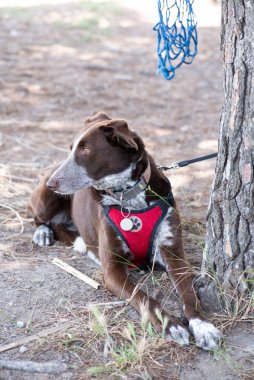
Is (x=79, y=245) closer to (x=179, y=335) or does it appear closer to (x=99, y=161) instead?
(x=99, y=161)

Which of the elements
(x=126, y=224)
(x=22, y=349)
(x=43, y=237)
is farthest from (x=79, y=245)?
(x=22, y=349)

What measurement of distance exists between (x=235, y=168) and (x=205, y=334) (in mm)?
926

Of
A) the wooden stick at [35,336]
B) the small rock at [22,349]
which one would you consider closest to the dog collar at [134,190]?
the wooden stick at [35,336]

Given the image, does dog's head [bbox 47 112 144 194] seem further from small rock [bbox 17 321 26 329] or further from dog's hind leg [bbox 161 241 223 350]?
small rock [bbox 17 321 26 329]

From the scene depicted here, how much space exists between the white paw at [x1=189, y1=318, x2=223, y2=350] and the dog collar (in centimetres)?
107

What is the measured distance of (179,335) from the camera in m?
3.70

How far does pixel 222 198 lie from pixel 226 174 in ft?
0.48

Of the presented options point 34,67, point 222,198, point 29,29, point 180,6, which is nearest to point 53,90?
point 34,67

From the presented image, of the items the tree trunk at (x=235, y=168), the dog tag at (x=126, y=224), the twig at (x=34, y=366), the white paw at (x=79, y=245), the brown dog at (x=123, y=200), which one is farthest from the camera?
the white paw at (x=79, y=245)

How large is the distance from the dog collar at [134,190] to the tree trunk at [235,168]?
65 centimetres

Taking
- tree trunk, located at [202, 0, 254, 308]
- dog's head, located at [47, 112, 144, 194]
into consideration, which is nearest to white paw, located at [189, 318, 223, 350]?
tree trunk, located at [202, 0, 254, 308]

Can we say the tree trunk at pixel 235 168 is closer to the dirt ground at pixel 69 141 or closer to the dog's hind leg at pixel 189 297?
the dog's hind leg at pixel 189 297

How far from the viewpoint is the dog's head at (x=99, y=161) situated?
4379mm

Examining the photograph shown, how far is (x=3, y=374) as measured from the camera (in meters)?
3.49
